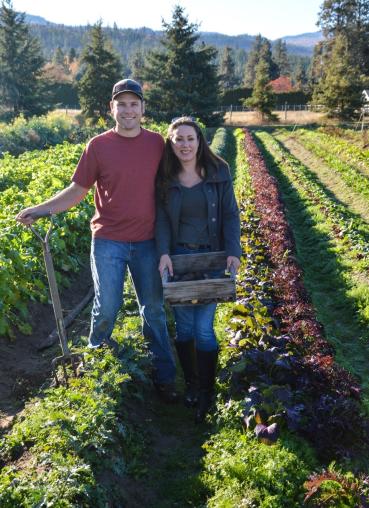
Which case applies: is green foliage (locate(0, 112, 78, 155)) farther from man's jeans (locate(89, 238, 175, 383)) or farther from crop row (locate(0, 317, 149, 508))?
crop row (locate(0, 317, 149, 508))

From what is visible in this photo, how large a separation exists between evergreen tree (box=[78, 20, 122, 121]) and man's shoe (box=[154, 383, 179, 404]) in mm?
37586

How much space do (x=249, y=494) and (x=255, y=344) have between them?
158cm

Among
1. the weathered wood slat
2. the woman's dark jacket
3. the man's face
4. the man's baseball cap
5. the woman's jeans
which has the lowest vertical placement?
the woman's jeans

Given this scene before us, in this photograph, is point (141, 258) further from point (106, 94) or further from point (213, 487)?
point (106, 94)

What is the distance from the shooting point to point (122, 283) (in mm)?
4246

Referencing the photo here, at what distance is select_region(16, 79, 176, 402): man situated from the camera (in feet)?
12.6

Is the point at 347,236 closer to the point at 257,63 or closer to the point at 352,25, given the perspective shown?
the point at 352,25

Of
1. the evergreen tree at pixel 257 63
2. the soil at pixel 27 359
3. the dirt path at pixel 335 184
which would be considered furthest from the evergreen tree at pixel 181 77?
the soil at pixel 27 359

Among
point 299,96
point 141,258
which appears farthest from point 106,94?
point 141,258

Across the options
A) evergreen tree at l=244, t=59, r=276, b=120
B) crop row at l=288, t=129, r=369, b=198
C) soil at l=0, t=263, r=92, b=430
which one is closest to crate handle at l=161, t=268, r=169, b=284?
soil at l=0, t=263, r=92, b=430

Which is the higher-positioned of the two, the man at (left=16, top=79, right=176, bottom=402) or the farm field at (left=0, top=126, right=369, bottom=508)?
the man at (left=16, top=79, right=176, bottom=402)

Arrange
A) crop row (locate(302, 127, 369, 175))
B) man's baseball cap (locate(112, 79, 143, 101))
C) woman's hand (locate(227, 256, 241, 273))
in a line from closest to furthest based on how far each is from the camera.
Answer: man's baseball cap (locate(112, 79, 143, 101))
woman's hand (locate(227, 256, 241, 273))
crop row (locate(302, 127, 369, 175))

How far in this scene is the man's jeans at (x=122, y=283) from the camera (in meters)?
4.08

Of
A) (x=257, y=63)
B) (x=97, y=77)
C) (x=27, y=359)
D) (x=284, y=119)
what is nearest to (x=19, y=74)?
(x=97, y=77)
